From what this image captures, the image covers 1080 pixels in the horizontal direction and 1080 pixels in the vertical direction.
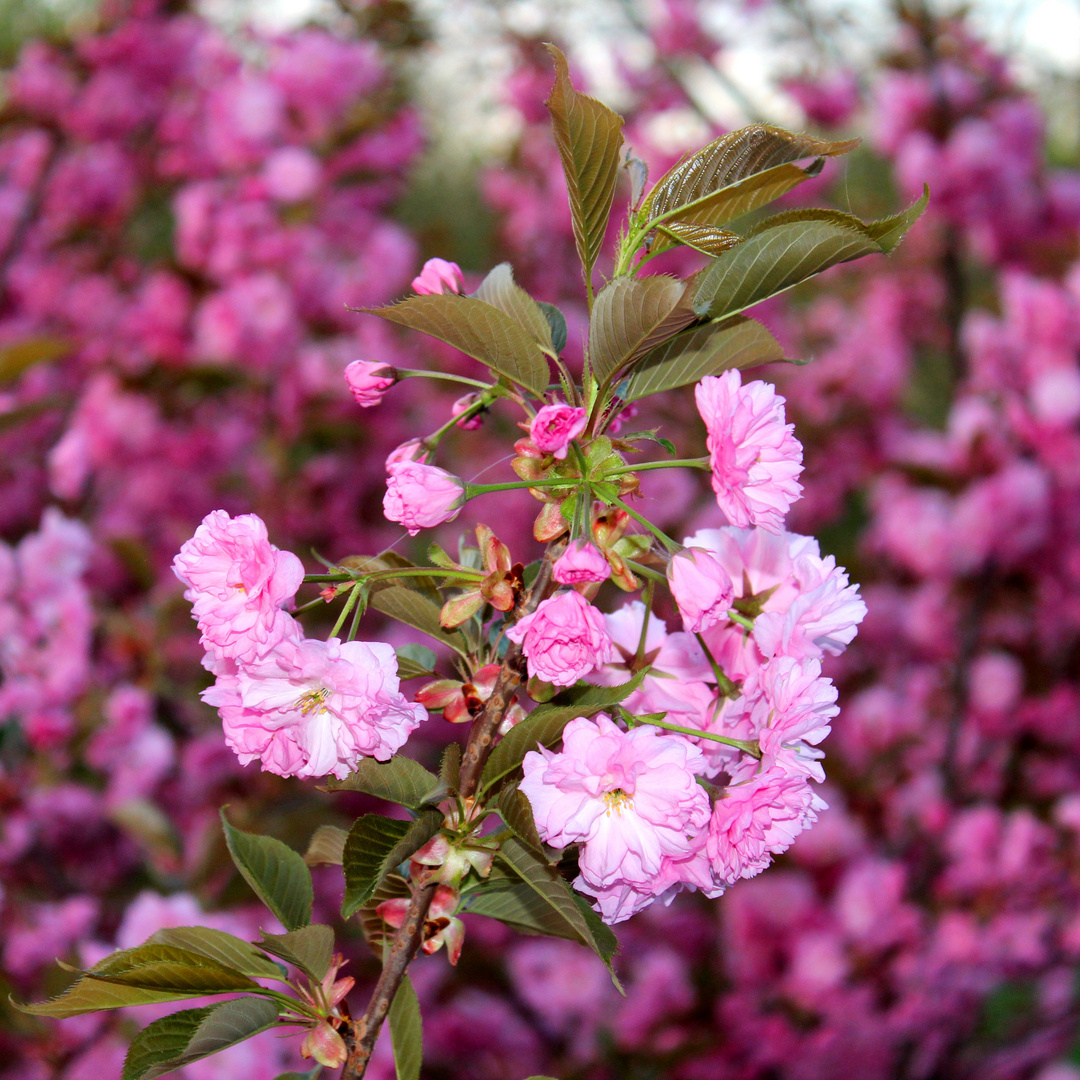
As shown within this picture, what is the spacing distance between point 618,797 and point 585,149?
33 centimetres

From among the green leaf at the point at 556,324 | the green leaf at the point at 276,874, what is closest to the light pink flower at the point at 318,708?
the green leaf at the point at 276,874

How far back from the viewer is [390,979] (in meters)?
0.54

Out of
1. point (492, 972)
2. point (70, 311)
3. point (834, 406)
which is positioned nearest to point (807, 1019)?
point (492, 972)

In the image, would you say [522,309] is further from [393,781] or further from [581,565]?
[393,781]

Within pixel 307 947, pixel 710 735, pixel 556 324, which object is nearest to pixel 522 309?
pixel 556 324

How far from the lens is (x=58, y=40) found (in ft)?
8.84

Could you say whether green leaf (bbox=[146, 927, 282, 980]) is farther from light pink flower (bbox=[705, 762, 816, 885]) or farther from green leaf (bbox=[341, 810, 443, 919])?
light pink flower (bbox=[705, 762, 816, 885])

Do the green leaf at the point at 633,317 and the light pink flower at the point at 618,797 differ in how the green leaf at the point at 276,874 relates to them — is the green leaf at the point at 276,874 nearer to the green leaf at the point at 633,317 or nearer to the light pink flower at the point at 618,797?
the light pink flower at the point at 618,797

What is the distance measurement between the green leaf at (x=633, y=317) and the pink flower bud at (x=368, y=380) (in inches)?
6.3

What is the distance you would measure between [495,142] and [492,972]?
3.33m

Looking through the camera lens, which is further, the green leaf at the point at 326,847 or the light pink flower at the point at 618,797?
the green leaf at the point at 326,847

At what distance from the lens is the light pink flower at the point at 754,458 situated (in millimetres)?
506

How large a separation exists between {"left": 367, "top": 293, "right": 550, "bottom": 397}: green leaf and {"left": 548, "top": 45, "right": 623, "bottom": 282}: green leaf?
56 mm

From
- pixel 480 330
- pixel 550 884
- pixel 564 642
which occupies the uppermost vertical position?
pixel 480 330
